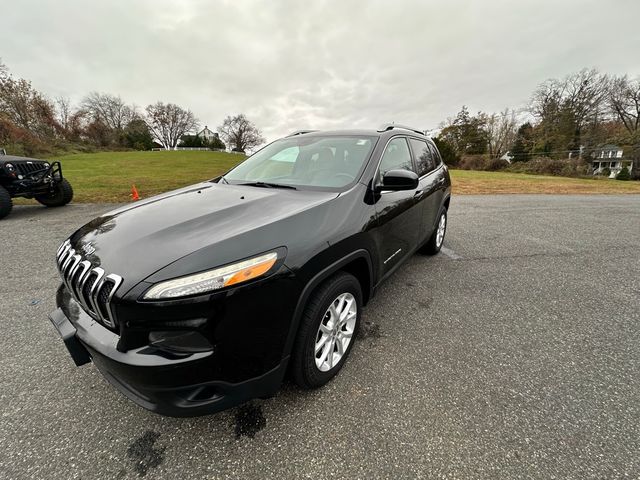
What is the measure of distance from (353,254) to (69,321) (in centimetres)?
171

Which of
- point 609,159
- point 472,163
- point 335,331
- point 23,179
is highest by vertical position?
point 609,159

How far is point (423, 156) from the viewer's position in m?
3.64

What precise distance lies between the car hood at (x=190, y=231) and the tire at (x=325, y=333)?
0.45m

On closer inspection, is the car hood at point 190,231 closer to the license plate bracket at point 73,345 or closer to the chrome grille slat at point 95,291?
the chrome grille slat at point 95,291

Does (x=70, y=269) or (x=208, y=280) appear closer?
(x=208, y=280)

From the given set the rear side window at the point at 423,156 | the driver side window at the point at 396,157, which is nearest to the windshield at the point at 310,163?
the driver side window at the point at 396,157

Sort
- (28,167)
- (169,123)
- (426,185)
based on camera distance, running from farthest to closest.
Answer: (169,123) → (28,167) → (426,185)

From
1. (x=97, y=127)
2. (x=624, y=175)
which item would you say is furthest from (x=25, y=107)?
(x=624, y=175)

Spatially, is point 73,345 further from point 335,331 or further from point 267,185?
point 267,185

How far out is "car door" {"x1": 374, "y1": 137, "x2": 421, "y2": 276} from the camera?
7.69 feet

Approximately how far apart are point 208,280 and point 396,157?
2246 mm

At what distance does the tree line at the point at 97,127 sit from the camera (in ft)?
94.0

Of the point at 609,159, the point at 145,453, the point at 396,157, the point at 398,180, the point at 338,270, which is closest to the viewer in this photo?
the point at 145,453

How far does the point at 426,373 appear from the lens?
207 centimetres
